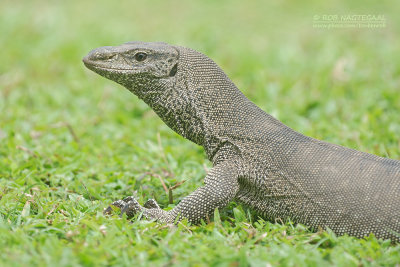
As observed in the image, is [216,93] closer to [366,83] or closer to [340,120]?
[340,120]

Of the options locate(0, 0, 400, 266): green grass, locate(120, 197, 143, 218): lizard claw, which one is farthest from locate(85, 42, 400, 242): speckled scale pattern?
locate(0, 0, 400, 266): green grass

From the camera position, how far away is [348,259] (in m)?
3.93

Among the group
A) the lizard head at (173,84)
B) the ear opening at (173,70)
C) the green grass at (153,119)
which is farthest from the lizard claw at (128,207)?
the ear opening at (173,70)

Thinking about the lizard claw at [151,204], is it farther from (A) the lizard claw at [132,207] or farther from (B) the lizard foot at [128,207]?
(A) the lizard claw at [132,207]

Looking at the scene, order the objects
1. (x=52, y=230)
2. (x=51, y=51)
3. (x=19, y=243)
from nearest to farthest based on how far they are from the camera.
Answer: (x=19, y=243) < (x=52, y=230) < (x=51, y=51)

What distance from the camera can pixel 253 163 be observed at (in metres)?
4.80

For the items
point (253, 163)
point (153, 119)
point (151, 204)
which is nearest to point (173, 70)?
point (253, 163)

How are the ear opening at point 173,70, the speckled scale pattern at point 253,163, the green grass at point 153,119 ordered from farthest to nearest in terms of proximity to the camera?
1. the ear opening at point 173,70
2. the speckled scale pattern at point 253,163
3. the green grass at point 153,119

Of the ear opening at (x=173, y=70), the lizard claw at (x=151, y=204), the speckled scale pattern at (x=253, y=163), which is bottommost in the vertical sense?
the lizard claw at (x=151, y=204)

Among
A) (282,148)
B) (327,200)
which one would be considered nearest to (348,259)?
(327,200)

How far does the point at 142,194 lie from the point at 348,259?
2213 mm

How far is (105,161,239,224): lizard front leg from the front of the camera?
4609 mm

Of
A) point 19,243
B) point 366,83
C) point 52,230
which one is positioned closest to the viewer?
point 19,243

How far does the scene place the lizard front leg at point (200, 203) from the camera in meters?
4.61
